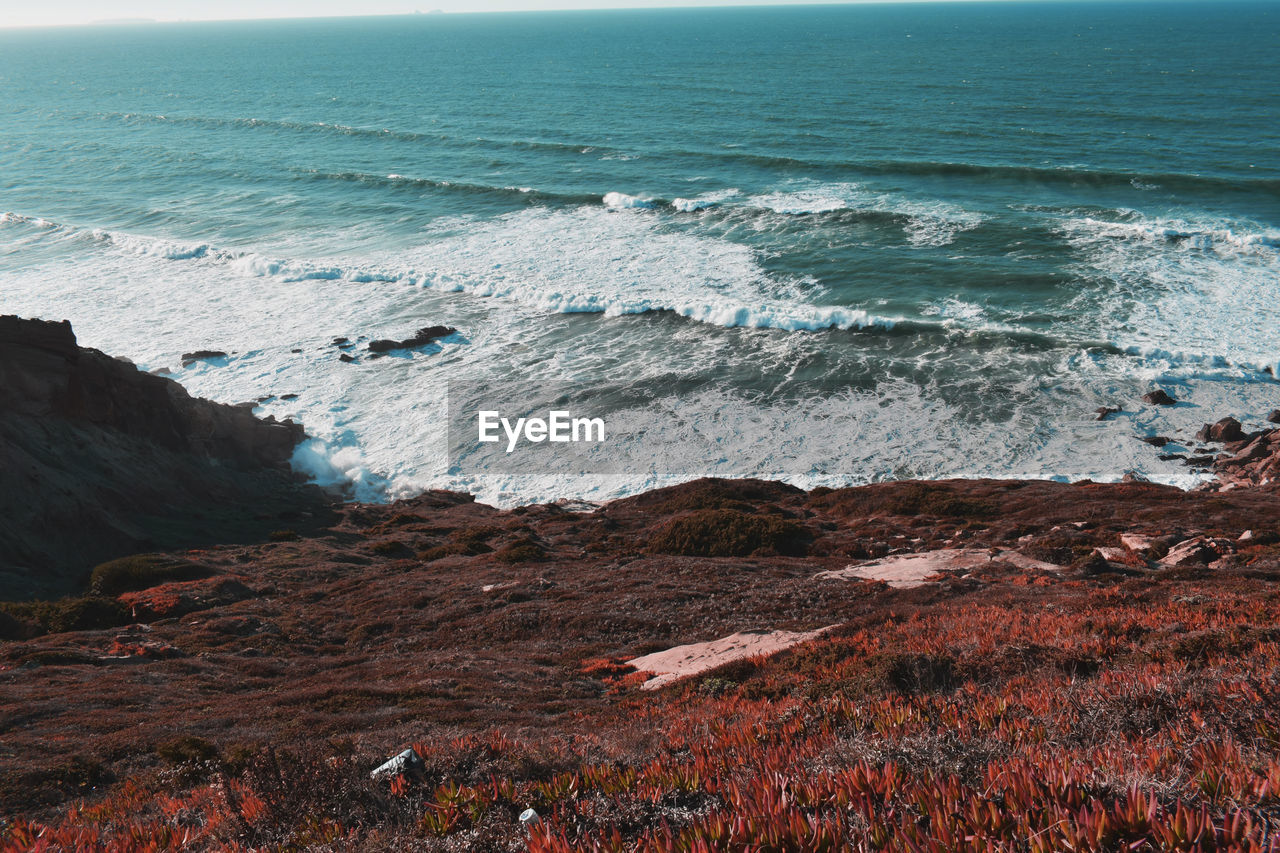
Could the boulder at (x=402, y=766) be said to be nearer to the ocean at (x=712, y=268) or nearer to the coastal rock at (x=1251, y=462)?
the ocean at (x=712, y=268)

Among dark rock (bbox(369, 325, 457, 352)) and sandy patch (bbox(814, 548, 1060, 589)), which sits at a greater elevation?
dark rock (bbox(369, 325, 457, 352))

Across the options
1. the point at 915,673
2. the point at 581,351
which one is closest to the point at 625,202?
the point at 581,351

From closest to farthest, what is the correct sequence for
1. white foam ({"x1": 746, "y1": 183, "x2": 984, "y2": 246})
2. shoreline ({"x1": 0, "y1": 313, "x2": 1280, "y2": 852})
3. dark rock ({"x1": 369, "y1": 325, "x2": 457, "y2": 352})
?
shoreline ({"x1": 0, "y1": 313, "x2": 1280, "y2": 852}), dark rock ({"x1": 369, "y1": 325, "x2": 457, "y2": 352}), white foam ({"x1": 746, "y1": 183, "x2": 984, "y2": 246})

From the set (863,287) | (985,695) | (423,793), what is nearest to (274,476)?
(423,793)

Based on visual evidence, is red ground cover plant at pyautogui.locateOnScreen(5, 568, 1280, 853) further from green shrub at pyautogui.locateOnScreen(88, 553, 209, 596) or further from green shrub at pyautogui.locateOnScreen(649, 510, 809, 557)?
green shrub at pyautogui.locateOnScreen(88, 553, 209, 596)

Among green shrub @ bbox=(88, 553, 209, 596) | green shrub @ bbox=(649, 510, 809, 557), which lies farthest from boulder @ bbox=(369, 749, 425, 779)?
green shrub @ bbox=(88, 553, 209, 596)

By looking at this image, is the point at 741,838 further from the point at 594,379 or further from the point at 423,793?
the point at 594,379
